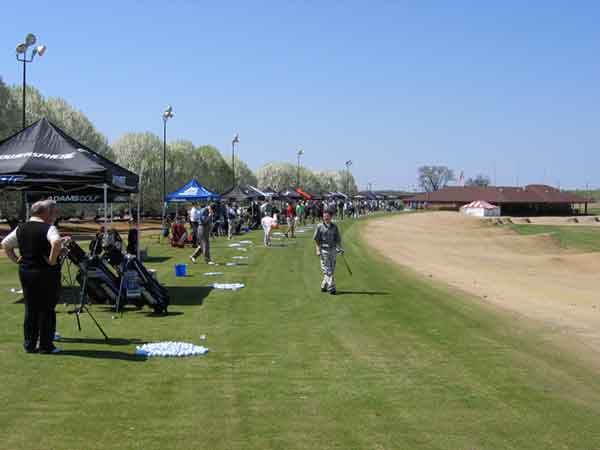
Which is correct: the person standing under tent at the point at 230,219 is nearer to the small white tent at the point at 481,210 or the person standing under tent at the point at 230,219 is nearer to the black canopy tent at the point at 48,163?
the black canopy tent at the point at 48,163

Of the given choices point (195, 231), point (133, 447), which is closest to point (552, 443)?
point (133, 447)

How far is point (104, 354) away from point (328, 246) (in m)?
6.73

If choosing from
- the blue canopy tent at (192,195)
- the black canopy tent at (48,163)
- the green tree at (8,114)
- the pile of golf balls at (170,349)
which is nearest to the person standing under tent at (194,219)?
the blue canopy tent at (192,195)

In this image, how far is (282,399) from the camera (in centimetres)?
680

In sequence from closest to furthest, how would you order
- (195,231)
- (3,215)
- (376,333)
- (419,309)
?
(376,333) → (419,309) → (195,231) → (3,215)

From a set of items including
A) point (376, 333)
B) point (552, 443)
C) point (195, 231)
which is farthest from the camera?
point (195, 231)

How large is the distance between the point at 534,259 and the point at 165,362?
101 feet

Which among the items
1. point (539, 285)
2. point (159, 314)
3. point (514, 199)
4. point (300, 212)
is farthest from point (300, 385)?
point (514, 199)

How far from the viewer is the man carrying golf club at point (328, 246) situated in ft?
47.0

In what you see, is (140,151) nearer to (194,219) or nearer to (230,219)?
(230,219)

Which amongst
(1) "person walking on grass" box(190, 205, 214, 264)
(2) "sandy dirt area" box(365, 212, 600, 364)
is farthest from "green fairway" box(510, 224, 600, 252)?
(1) "person walking on grass" box(190, 205, 214, 264)

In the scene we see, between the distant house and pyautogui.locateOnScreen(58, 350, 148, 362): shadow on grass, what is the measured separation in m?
107

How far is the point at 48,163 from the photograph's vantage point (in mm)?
13062

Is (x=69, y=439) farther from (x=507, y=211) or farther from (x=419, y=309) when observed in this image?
(x=507, y=211)
